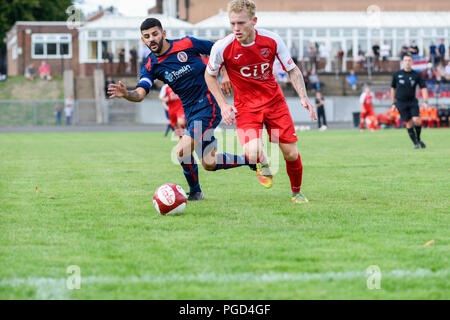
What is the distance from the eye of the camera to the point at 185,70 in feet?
28.2

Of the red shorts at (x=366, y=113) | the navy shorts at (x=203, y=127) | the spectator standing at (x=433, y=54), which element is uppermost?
the navy shorts at (x=203, y=127)

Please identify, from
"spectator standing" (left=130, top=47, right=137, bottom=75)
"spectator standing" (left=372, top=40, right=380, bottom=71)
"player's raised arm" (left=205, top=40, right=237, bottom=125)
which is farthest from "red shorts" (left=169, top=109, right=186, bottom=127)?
"spectator standing" (left=372, top=40, right=380, bottom=71)

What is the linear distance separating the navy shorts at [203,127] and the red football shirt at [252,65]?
40 cm

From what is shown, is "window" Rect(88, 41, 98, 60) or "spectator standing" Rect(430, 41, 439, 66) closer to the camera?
"spectator standing" Rect(430, 41, 439, 66)

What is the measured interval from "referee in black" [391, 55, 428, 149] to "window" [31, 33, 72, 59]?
47.1m

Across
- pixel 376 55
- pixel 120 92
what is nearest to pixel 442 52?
pixel 376 55

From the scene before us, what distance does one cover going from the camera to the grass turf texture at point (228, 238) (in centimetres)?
434

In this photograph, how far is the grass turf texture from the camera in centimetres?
434

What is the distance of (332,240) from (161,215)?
2225 millimetres

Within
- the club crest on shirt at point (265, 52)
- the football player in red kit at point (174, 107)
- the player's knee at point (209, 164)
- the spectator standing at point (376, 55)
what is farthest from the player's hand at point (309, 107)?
the spectator standing at point (376, 55)

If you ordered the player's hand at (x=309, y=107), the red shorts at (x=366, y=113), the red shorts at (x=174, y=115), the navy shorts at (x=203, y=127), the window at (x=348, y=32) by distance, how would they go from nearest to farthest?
1. the player's hand at (x=309, y=107)
2. the navy shorts at (x=203, y=127)
3. the red shorts at (x=174, y=115)
4. the red shorts at (x=366, y=113)
5. the window at (x=348, y=32)

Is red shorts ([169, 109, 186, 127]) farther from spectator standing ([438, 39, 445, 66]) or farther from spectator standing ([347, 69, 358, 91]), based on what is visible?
spectator standing ([438, 39, 445, 66])

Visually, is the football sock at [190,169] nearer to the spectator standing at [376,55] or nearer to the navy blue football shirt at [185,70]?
the navy blue football shirt at [185,70]
